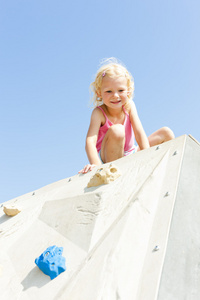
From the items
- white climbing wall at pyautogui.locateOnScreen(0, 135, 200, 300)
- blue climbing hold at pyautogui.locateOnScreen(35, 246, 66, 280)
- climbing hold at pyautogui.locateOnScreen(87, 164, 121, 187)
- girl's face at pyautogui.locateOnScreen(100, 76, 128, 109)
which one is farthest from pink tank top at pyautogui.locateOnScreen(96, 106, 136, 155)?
blue climbing hold at pyautogui.locateOnScreen(35, 246, 66, 280)

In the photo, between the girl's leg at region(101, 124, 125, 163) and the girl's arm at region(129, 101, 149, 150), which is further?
the girl's arm at region(129, 101, 149, 150)

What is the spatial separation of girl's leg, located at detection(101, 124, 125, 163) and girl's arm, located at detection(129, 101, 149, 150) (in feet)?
0.90

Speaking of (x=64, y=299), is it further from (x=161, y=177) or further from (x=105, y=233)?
(x=161, y=177)

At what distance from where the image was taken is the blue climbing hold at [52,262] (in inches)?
33.9

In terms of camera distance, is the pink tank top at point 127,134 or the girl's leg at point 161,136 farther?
the pink tank top at point 127,134

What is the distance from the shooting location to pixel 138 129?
281 centimetres

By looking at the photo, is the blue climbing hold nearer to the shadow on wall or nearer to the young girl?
the shadow on wall

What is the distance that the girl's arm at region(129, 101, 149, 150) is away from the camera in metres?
2.69

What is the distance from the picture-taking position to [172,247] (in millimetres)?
820

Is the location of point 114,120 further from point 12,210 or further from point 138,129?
point 12,210

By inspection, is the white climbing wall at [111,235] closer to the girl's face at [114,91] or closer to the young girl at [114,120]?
the young girl at [114,120]

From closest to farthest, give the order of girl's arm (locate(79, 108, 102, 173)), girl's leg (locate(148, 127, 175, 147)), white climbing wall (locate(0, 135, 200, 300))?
white climbing wall (locate(0, 135, 200, 300))
girl's arm (locate(79, 108, 102, 173))
girl's leg (locate(148, 127, 175, 147))

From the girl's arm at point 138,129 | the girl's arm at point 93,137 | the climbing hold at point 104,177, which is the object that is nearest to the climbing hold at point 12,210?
the climbing hold at point 104,177

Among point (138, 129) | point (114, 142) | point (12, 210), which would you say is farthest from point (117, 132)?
point (12, 210)
